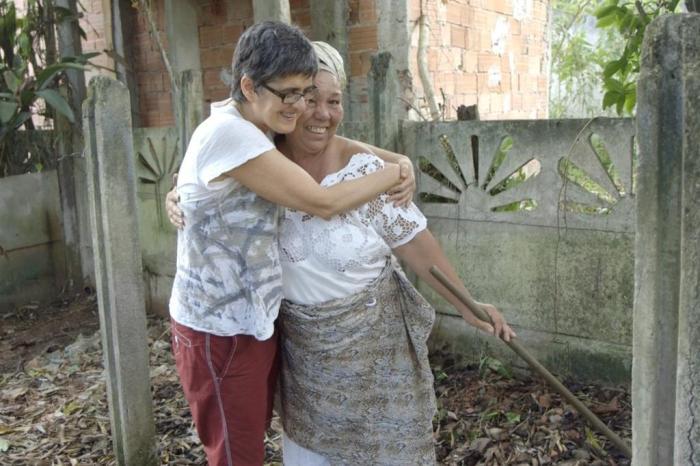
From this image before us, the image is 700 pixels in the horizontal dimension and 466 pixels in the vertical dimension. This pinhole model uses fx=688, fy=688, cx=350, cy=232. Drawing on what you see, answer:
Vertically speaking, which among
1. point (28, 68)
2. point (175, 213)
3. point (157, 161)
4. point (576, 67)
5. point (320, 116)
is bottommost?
point (175, 213)

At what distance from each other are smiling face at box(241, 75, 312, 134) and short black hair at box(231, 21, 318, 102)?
0.02 m

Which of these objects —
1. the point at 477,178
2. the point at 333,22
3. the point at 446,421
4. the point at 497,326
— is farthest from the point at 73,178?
the point at 497,326

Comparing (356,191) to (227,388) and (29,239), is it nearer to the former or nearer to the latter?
(227,388)

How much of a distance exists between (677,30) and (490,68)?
4445 millimetres

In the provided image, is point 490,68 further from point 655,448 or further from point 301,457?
point 655,448

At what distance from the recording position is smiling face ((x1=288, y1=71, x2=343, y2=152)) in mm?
2010

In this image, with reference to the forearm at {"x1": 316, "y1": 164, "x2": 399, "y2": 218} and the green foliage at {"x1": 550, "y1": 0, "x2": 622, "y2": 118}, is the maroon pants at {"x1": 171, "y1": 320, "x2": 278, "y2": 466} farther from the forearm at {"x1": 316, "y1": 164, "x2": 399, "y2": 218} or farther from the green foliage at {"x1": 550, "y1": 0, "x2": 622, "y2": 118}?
the green foliage at {"x1": 550, "y1": 0, "x2": 622, "y2": 118}

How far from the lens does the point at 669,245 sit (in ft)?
4.43

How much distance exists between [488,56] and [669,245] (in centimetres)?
443

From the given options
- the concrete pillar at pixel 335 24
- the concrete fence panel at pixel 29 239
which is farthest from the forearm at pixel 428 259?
the concrete fence panel at pixel 29 239

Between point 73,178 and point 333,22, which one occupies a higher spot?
point 333,22

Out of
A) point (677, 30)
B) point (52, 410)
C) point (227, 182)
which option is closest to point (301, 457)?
point (227, 182)

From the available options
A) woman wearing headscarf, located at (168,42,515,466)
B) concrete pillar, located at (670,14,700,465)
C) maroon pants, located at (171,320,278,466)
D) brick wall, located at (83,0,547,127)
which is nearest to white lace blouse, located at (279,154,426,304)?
woman wearing headscarf, located at (168,42,515,466)

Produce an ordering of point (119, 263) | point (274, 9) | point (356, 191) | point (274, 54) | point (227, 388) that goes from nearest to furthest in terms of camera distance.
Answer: point (274, 54) → point (356, 191) → point (227, 388) → point (119, 263) → point (274, 9)
